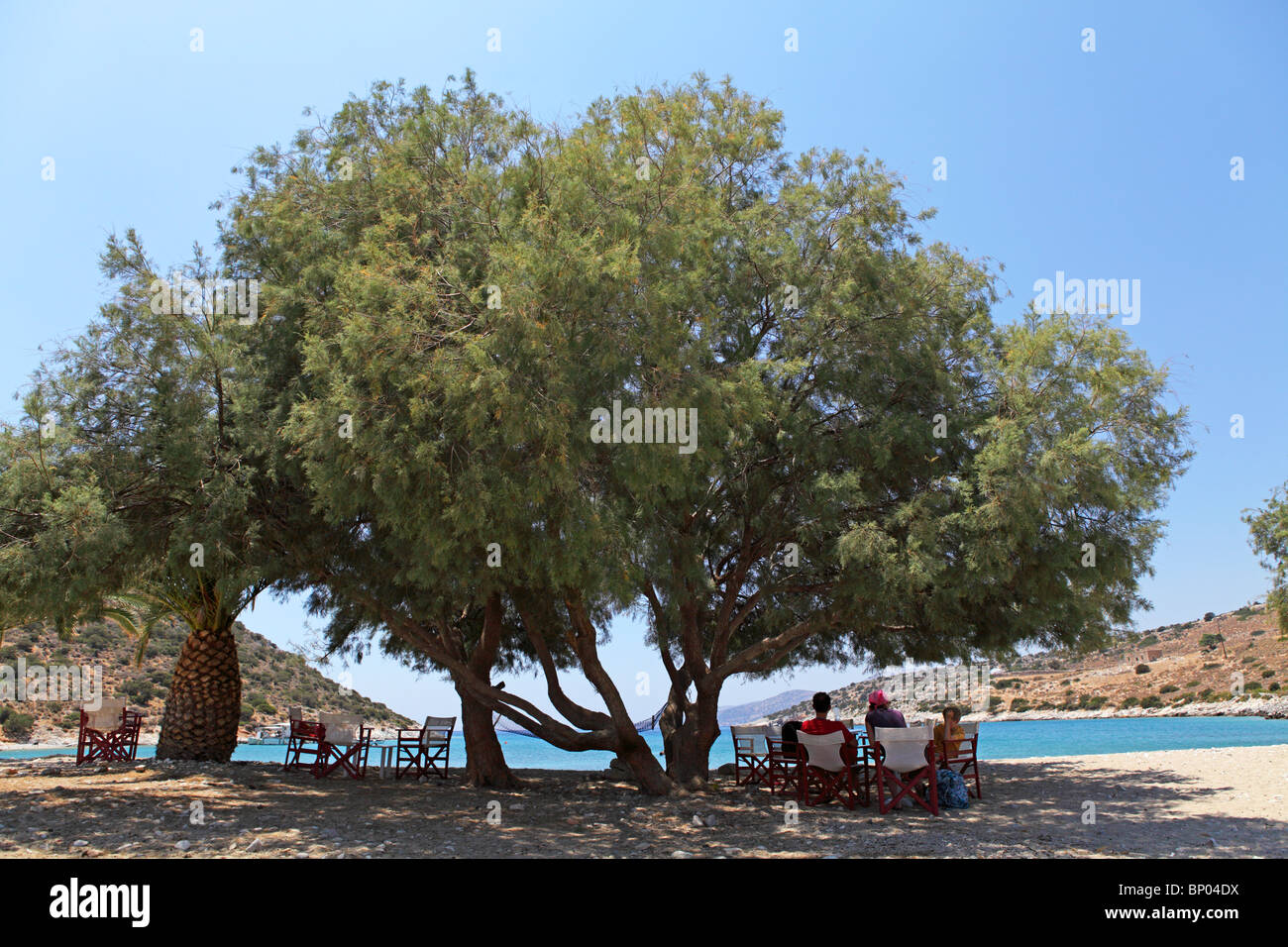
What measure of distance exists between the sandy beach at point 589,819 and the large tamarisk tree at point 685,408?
6.43 ft

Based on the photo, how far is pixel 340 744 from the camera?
16719mm

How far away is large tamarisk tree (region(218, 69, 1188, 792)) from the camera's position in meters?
8.94

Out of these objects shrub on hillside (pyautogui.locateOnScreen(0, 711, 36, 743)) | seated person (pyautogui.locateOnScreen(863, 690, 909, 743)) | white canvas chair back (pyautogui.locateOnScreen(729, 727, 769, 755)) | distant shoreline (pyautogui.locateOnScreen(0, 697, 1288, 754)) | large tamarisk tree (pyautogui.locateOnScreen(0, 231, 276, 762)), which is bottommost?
distant shoreline (pyautogui.locateOnScreen(0, 697, 1288, 754))

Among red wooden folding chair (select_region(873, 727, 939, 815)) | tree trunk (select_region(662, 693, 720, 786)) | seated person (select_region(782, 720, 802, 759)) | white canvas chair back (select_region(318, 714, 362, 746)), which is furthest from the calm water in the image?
red wooden folding chair (select_region(873, 727, 939, 815))

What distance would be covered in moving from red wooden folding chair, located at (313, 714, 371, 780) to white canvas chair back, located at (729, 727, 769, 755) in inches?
298

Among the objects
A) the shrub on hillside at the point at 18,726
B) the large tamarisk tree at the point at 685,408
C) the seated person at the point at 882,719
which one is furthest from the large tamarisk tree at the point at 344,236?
the shrub on hillside at the point at 18,726

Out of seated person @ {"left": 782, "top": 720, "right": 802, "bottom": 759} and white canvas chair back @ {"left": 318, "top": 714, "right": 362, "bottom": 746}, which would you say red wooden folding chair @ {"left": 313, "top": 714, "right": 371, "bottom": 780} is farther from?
seated person @ {"left": 782, "top": 720, "right": 802, "bottom": 759}

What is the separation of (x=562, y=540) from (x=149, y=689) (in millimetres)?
34087

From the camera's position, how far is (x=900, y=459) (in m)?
12.3

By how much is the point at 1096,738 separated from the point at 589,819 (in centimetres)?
3878

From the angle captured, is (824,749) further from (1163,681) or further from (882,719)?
(1163,681)

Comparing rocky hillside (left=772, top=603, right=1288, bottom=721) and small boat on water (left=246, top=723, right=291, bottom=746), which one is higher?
small boat on water (left=246, top=723, right=291, bottom=746)

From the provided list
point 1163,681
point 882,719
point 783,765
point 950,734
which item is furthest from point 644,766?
point 1163,681
